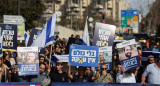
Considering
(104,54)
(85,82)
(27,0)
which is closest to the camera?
(85,82)

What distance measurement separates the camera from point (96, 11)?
114m

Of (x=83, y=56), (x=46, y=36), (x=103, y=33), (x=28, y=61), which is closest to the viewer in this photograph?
(x=28, y=61)

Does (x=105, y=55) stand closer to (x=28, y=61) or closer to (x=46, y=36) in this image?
(x=46, y=36)

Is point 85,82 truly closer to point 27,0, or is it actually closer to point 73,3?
point 27,0

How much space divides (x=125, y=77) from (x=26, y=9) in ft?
117

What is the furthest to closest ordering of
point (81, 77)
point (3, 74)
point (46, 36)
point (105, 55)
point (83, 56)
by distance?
1. point (46, 36)
2. point (105, 55)
3. point (3, 74)
4. point (83, 56)
5. point (81, 77)

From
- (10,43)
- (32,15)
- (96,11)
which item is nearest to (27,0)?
(32,15)

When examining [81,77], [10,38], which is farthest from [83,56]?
[10,38]

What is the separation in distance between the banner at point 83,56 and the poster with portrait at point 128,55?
61 centimetres

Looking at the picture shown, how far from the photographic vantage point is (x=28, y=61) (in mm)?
8969

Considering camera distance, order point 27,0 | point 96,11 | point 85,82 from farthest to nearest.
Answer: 1. point 96,11
2. point 27,0
3. point 85,82

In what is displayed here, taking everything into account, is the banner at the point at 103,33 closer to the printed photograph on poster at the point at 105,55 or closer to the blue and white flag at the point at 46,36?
the printed photograph on poster at the point at 105,55

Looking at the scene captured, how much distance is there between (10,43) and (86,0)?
11133 centimetres

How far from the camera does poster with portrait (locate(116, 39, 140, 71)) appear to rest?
8945 millimetres
